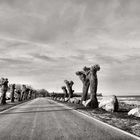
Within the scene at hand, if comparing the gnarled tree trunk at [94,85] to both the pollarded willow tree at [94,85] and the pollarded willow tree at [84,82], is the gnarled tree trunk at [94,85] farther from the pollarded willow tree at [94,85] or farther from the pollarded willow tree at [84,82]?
the pollarded willow tree at [84,82]

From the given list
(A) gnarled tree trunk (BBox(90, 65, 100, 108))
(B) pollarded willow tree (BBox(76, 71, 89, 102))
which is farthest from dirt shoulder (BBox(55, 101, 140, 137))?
(B) pollarded willow tree (BBox(76, 71, 89, 102))

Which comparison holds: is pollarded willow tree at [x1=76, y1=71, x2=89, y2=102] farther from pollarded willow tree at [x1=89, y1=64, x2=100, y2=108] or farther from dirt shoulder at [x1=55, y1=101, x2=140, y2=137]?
dirt shoulder at [x1=55, y1=101, x2=140, y2=137]

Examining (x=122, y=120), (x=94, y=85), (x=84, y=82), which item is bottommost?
(x=122, y=120)

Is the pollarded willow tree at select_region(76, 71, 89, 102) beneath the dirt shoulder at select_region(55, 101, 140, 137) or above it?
above

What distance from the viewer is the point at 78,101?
41656mm

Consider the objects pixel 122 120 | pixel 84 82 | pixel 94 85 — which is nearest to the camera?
pixel 122 120

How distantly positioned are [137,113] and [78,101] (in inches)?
1016

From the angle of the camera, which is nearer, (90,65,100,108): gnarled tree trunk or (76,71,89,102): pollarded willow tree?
(90,65,100,108): gnarled tree trunk

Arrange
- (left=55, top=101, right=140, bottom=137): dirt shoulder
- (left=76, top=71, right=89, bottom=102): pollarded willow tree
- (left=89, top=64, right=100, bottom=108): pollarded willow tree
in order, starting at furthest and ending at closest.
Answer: (left=76, top=71, right=89, bottom=102): pollarded willow tree < (left=89, top=64, right=100, bottom=108): pollarded willow tree < (left=55, top=101, right=140, bottom=137): dirt shoulder

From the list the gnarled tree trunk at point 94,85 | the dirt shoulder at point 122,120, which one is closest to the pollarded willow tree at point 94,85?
the gnarled tree trunk at point 94,85

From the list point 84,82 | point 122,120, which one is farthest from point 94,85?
point 122,120

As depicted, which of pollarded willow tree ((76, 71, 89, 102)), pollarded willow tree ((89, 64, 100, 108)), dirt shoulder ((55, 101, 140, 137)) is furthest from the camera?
pollarded willow tree ((76, 71, 89, 102))

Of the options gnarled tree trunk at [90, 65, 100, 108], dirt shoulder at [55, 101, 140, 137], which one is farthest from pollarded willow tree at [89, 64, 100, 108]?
dirt shoulder at [55, 101, 140, 137]

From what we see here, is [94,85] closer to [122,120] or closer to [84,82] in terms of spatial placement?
[84,82]
